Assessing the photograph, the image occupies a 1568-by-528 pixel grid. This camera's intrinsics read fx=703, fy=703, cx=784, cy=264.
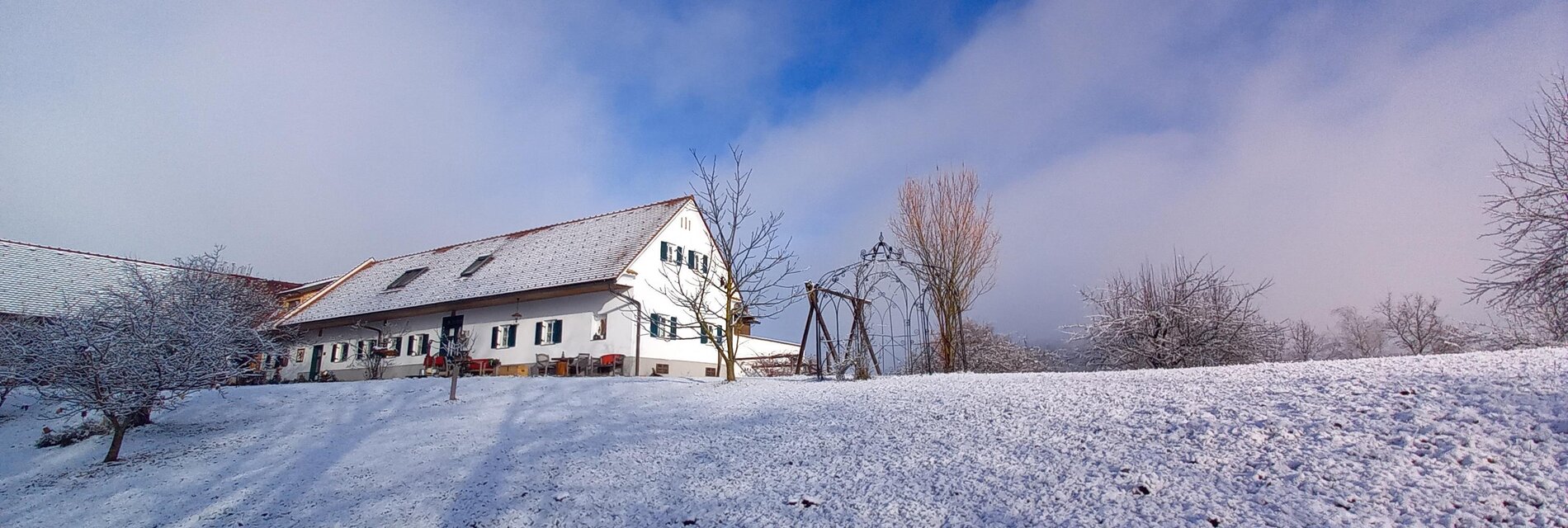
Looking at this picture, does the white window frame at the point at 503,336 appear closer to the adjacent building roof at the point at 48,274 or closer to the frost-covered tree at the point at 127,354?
the frost-covered tree at the point at 127,354

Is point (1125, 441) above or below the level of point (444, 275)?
below

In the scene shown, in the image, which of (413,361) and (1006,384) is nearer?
(1006,384)

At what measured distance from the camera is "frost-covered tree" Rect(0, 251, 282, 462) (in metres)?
9.82

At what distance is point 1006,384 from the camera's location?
9023 millimetres

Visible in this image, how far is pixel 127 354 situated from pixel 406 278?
64.3 feet

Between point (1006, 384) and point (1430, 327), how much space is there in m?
23.5

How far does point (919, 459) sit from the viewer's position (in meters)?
5.97

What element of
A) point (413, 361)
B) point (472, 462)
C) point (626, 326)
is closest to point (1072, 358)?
point (626, 326)

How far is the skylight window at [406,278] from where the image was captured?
92.2 feet

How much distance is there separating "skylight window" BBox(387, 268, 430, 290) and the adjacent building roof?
25.9ft

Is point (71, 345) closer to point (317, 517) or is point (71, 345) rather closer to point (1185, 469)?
point (317, 517)

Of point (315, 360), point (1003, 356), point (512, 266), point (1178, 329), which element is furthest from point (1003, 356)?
point (315, 360)

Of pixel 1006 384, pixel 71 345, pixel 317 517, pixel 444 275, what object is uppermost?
pixel 444 275

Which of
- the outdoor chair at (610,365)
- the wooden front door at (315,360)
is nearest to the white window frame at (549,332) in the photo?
the outdoor chair at (610,365)
